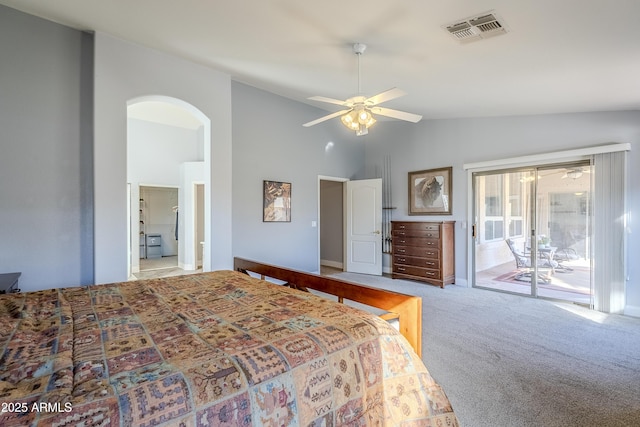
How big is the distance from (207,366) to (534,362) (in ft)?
9.24

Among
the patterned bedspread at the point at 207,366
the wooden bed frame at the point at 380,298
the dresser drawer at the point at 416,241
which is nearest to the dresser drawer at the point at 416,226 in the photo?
the dresser drawer at the point at 416,241

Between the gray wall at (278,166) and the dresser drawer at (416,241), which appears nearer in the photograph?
the gray wall at (278,166)

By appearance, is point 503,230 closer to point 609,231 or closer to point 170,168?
point 609,231

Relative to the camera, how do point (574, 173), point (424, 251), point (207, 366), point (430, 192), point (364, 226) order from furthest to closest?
1. point (364, 226)
2. point (430, 192)
3. point (424, 251)
4. point (574, 173)
5. point (207, 366)

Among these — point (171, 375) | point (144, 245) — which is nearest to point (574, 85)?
point (171, 375)

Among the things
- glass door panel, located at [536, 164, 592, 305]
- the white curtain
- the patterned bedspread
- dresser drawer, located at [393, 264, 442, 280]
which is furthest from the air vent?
dresser drawer, located at [393, 264, 442, 280]

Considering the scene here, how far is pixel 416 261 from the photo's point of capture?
217 inches

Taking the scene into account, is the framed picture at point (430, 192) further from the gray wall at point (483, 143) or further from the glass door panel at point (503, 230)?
the glass door panel at point (503, 230)

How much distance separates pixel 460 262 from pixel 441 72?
11.1 ft

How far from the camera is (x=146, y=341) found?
1.18m

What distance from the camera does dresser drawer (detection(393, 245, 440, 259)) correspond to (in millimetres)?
5234

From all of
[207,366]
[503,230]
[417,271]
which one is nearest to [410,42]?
[207,366]

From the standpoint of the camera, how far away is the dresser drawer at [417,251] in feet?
17.2

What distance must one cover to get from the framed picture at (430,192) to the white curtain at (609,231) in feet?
6.63
